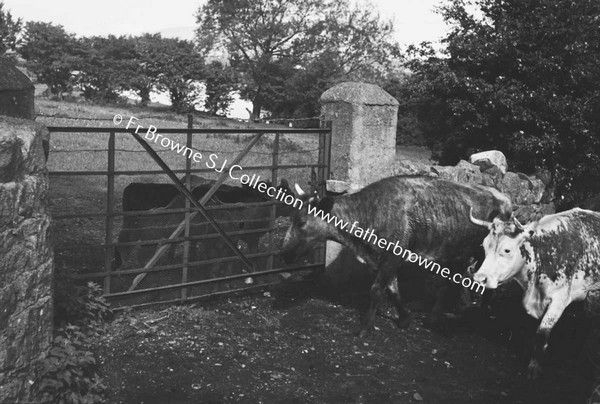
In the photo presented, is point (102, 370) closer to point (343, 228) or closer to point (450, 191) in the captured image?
point (343, 228)

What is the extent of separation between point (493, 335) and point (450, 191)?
1.58 m

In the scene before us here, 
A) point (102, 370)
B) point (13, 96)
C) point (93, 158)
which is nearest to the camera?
point (13, 96)

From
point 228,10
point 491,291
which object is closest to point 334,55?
point 228,10

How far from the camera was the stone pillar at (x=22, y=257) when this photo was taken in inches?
176

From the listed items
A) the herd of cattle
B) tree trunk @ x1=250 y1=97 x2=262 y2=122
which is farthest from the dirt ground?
tree trunk @ x1=250 y1=97 x2=262 y2=122

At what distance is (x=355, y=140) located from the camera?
8.57 m

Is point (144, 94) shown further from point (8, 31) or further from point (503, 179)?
point (503, 179)

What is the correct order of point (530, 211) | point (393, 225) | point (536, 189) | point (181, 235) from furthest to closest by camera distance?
point (536, 189)
point (530, 211)
point (181, 235)
point (393, 225)

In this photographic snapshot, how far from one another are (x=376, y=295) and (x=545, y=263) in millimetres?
1714

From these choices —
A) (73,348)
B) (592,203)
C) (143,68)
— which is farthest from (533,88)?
(143,68)

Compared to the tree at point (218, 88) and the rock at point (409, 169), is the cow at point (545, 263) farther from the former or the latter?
the tree at point (218, 88)

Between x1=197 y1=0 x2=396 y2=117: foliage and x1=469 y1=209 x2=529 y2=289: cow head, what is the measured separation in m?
40.3

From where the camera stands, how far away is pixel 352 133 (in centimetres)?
855

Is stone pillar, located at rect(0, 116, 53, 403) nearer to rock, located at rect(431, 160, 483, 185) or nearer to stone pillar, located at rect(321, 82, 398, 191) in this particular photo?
stone pillar, located at rect(321, 82, 398, 191)
